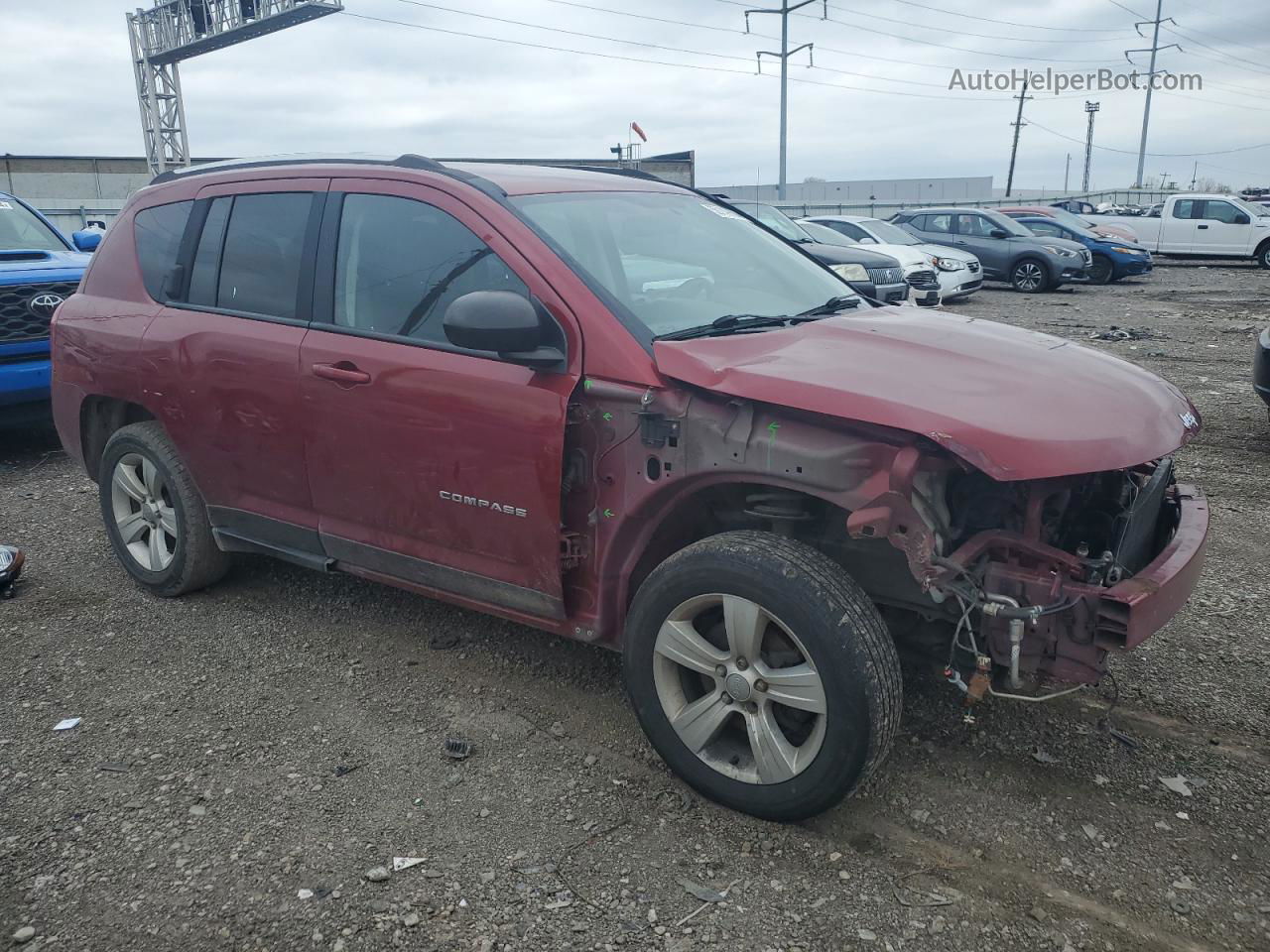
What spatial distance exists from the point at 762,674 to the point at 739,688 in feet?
0.28

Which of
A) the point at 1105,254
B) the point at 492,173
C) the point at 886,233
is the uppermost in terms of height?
the point at 492,173

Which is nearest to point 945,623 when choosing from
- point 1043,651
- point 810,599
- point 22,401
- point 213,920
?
point 1043,651

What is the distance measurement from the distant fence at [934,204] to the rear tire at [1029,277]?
673 centimetres

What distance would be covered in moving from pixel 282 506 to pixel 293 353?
2.13 feet

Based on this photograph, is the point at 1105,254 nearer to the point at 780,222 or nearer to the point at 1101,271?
the point at 1101,271

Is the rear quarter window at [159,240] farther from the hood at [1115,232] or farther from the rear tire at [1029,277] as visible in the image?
the hood at [1115,232]

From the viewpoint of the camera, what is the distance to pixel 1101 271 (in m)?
20.9

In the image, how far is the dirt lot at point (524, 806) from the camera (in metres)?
2.56

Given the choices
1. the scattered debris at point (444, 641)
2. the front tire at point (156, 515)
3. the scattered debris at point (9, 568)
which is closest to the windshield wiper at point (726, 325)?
the scattered debris at point (444, 641)

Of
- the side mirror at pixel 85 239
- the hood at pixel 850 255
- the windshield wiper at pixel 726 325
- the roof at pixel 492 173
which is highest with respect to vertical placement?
the roof at pixel 492 173

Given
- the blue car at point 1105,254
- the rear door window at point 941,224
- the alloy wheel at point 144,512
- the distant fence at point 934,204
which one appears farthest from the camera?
the distant fence at point 934,204

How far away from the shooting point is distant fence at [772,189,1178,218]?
34.6m

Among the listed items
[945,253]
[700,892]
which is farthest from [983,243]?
[700,892]

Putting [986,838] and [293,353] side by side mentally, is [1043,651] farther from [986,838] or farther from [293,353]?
[293,353]
